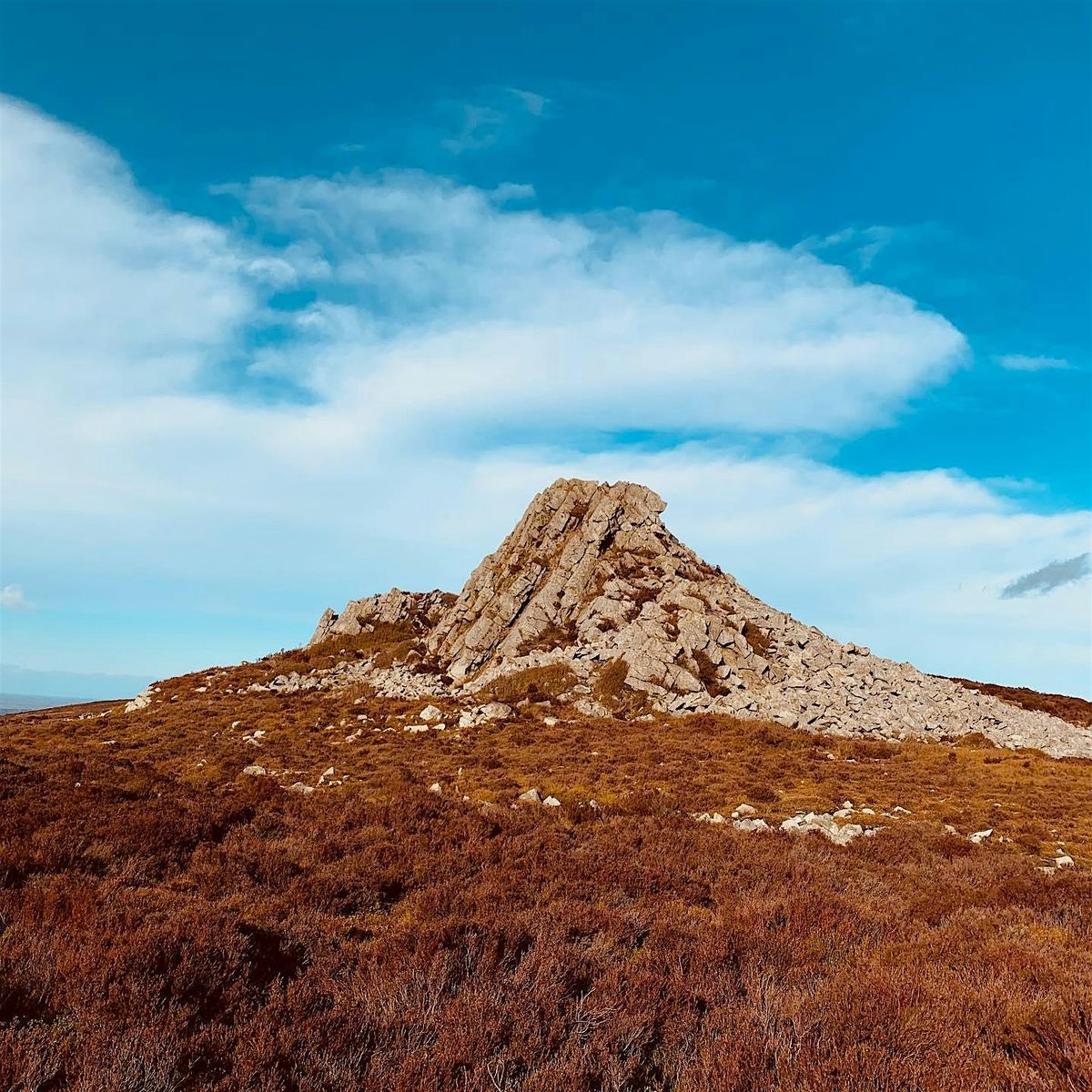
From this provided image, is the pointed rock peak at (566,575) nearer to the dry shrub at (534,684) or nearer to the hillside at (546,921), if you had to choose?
the dry shrub at (534,684)

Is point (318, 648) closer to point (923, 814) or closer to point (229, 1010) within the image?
point (923, 814)

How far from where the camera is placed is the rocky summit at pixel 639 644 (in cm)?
3334

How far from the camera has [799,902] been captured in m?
9.62

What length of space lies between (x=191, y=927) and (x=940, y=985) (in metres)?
8.27

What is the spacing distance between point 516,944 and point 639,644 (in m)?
31.1

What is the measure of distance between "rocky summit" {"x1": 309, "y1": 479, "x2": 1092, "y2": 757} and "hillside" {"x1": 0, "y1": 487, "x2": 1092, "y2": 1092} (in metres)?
6.88

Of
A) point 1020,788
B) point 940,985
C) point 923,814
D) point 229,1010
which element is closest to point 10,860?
point 229,1010

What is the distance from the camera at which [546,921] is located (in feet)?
27.1

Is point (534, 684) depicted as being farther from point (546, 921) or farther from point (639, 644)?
point (546, 921)

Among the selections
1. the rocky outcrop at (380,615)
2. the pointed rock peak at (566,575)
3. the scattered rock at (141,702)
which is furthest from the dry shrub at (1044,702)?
the scattered rock at (141,702)

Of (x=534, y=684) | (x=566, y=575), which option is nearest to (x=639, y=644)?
(x=534, y=684)

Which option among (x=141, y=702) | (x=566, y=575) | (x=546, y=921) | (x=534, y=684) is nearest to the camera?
(x=546, y=921)

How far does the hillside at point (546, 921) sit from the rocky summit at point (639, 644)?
6876 mm

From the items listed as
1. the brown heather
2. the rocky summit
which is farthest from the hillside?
the rocky summit
